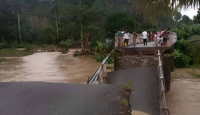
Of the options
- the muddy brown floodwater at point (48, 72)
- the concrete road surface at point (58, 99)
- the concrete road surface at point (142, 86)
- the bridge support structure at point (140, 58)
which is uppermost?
the bridge support structure at point (140, 58)

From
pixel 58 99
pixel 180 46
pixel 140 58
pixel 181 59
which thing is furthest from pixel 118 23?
pixel 58 99

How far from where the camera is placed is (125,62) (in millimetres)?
12039

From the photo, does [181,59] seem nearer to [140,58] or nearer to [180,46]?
[180,46]

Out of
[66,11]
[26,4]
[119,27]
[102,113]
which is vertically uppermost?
[26,4]

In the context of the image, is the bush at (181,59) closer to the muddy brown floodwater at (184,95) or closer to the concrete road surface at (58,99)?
the muddy brown floodwater at (184,95)

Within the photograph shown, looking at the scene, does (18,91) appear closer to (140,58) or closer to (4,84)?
(4,84)

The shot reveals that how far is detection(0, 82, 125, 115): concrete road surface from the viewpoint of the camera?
14.6 feet

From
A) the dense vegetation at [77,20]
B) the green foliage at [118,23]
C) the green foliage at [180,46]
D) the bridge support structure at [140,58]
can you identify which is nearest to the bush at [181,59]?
the green foliage at [180,46]

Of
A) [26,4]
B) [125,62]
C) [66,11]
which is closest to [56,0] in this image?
[26,4]

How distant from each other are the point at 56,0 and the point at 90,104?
80.5m

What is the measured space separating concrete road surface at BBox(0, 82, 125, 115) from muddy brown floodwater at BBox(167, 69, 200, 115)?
21.3 ft

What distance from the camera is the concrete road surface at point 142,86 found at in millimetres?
7648

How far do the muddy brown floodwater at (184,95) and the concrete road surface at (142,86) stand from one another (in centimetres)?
237

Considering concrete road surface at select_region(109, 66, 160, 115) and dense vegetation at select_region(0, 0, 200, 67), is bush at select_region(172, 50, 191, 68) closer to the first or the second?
dense vegetation at select_region(0, 0, 200, 67)
